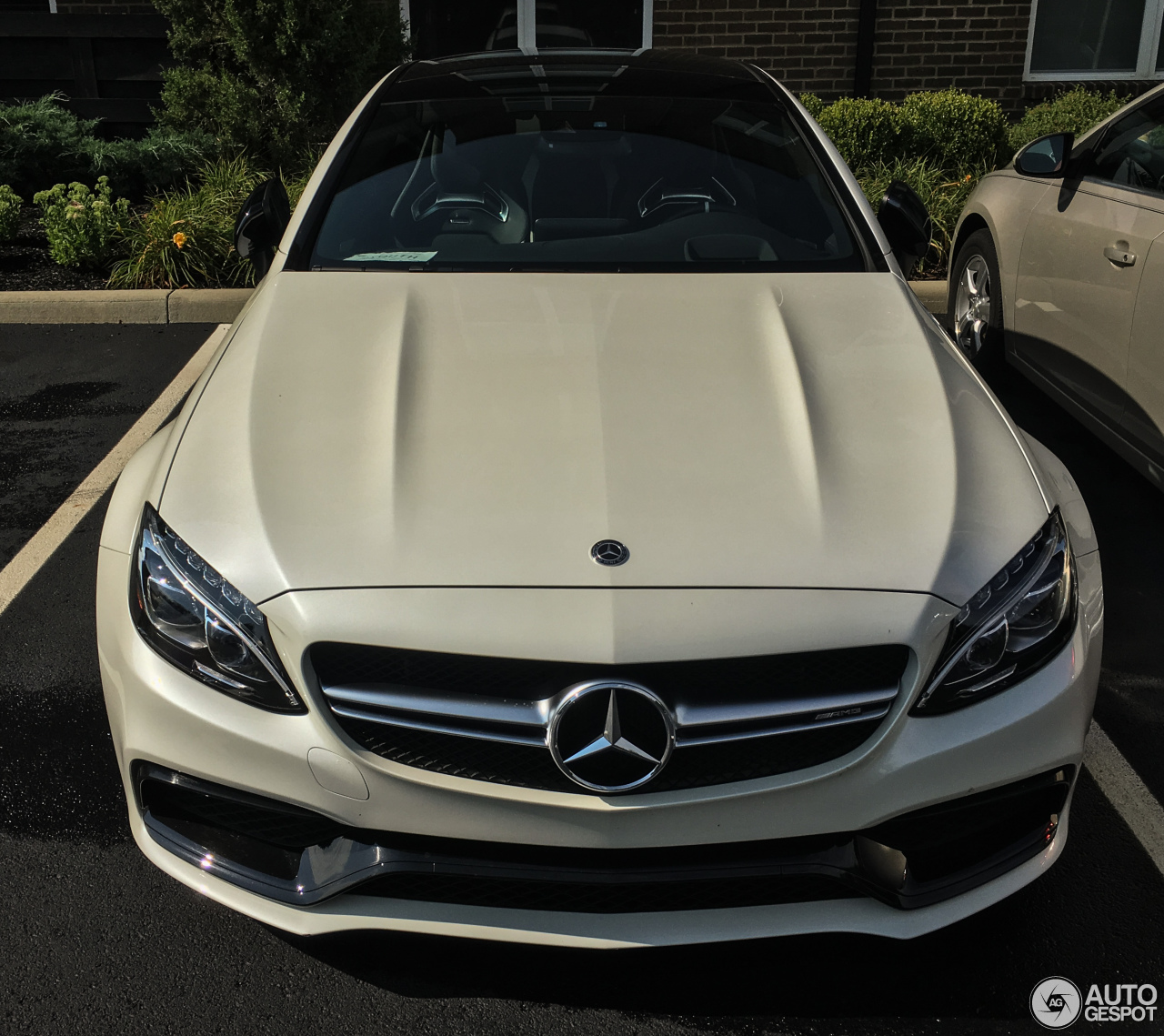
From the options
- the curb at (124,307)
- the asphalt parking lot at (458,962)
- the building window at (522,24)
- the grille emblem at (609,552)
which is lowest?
the asphalt parking lot at (458,962)

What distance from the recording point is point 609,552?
1.99 m

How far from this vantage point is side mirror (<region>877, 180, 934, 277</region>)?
3.47 metres

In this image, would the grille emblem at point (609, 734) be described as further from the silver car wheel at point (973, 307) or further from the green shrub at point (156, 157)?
the green shrub at point (156, 157)

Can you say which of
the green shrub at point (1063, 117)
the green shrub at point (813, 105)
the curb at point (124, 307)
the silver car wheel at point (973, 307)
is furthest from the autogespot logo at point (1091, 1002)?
the green shrub at point (1063, 117)

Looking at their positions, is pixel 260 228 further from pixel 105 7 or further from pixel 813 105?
pixel 105 7

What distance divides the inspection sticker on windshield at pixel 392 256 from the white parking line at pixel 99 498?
160 centimetres

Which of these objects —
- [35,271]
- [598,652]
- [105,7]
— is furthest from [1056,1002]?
[105,7]

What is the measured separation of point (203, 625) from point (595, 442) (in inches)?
32.4

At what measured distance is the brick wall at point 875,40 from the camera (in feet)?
32.8

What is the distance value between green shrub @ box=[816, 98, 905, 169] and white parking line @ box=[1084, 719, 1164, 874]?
21.0 ft

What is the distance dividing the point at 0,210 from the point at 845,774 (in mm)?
7111

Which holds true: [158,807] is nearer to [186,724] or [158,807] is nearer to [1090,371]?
[186,724]

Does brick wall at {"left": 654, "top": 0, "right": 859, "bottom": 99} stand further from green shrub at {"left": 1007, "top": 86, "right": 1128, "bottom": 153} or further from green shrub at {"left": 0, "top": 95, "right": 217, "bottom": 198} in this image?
green shrub at {"left": 0, "top": 95, "right": 217, "bottom": 198}

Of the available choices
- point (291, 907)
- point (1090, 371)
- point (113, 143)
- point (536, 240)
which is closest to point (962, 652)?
point (291, 907)
